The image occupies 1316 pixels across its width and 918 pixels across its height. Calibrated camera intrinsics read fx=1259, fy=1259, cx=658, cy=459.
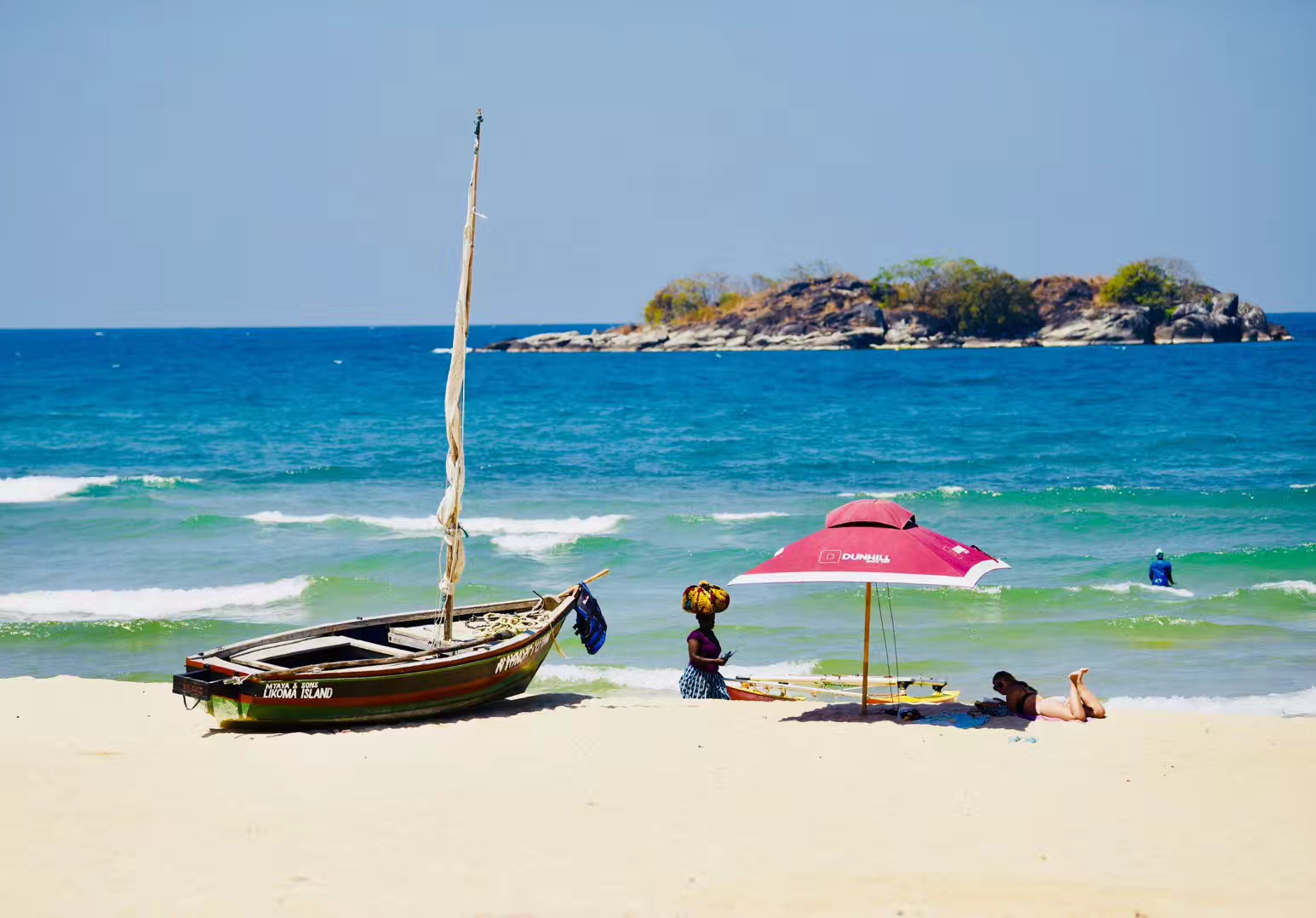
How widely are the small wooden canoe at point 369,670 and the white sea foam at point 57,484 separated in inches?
809

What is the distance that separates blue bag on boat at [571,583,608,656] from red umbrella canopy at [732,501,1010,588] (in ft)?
7.91

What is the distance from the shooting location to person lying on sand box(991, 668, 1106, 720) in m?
11.9

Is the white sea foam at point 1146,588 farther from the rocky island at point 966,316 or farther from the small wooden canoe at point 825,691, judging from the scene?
the rocky island at point 966,316

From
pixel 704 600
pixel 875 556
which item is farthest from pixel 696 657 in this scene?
pixel 875 556

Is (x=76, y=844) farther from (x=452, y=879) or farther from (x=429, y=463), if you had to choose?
(x=429, y=463)

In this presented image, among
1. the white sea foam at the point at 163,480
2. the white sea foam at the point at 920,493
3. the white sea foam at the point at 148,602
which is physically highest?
the white sea foam at the point at 920,493

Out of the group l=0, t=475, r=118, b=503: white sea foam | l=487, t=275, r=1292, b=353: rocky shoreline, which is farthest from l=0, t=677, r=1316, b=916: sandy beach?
l=487, t=275, r=1292, b=353: rocky shoreline

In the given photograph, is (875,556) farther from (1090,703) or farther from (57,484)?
(57,484)

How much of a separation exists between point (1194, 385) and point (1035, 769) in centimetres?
6457

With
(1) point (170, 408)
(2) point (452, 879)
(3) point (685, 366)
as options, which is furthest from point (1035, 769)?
(3) point (685, 366)

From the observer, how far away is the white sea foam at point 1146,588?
20.1 metres

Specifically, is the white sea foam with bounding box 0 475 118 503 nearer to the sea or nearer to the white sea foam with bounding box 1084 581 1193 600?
the sea

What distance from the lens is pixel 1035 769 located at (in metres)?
10.3

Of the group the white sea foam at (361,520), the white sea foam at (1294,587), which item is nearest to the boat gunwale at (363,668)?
the white sea foam at (1294,587)
